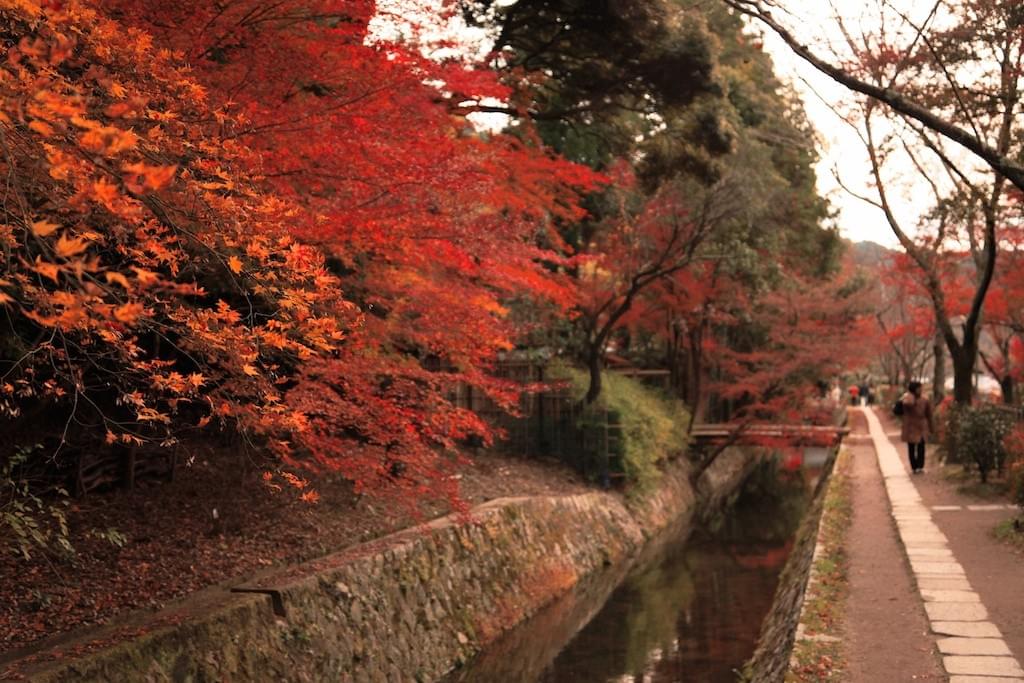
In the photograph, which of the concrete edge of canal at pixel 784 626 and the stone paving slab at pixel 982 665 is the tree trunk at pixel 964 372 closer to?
the concrete edge of canal at pixel 784 626

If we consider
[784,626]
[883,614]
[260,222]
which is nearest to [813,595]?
[784,626]

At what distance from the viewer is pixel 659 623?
13.5m

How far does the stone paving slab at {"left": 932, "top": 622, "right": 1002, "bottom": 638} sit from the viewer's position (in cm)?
710

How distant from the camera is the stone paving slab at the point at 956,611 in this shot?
7594 mm

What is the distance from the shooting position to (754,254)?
75.9ft

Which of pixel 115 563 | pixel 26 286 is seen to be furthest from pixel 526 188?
pixel 26 286

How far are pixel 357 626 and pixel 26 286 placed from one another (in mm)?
6421

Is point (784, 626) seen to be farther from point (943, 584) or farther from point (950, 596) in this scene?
point (950, 596)

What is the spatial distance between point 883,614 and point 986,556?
2.80 meters

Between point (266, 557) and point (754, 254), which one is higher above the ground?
point (754, 254)

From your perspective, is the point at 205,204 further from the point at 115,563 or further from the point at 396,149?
the point at 115,563

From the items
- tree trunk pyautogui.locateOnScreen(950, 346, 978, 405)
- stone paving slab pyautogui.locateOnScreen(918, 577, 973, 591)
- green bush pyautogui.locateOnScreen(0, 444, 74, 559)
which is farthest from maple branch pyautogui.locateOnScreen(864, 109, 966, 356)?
green bush pyautogui.locateOnScreen(0, 444, 74, 559)

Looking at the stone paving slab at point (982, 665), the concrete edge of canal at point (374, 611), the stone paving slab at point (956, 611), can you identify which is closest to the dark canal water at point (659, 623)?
the concrete edge of canal at point (374, 611)

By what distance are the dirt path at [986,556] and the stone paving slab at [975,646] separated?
77 millimetres
